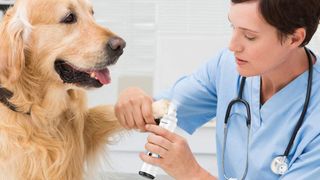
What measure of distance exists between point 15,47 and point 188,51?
1.18 meters

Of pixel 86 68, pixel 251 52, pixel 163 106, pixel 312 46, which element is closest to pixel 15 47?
pixel 86 68

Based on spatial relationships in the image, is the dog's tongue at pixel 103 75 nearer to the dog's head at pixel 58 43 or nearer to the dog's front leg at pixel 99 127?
the dog's head at pixel 58 43

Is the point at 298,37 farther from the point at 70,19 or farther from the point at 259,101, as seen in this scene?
the point at 70,19

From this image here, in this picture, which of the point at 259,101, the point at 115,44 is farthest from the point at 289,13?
the point at 115,44

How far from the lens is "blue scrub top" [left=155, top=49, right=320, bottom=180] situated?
1.01 meters

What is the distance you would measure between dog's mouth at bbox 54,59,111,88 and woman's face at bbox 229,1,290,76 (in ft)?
1.37

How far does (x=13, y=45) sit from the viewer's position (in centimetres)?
117

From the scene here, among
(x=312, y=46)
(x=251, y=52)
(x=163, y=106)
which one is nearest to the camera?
(x=251, y=52)

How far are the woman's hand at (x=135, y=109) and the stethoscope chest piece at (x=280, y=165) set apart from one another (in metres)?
0.32

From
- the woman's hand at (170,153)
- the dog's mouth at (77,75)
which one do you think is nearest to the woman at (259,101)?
the woman's hand at (170,153)

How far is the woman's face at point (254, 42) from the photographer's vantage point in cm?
96

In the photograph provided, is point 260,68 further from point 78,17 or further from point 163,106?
point 78,17

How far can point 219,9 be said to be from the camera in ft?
7.29

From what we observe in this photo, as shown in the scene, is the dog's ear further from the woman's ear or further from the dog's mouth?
the woman's ear
